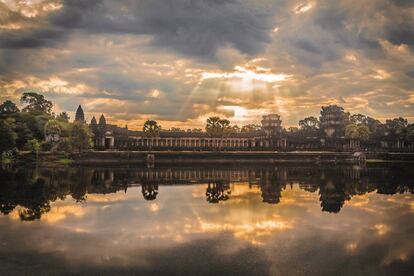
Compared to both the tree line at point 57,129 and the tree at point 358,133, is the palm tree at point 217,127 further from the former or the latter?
the tree at point 358,133

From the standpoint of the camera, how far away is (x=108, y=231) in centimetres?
1984

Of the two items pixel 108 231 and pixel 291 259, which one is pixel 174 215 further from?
pixel 291 259

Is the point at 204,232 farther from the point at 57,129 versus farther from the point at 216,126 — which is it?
the point at 216,126

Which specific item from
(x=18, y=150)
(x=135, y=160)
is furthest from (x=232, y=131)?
(x=18, y=150)

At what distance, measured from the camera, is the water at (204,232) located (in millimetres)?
14828

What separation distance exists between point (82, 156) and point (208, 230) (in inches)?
2333

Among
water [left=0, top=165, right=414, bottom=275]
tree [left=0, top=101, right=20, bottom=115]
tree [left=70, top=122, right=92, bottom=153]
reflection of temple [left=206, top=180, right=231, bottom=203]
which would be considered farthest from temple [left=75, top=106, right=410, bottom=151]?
water [left=0, top=165, right=414, bottom=275]

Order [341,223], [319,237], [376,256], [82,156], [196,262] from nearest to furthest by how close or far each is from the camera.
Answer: [196,262] < [376,256] < [319,237] < [341,223] < [82,156]

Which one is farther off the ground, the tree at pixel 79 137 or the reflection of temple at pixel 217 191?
the tree at pixel 79 137

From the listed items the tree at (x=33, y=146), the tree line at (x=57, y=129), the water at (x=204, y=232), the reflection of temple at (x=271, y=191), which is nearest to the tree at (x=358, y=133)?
the tree line at (x=57, y=129)

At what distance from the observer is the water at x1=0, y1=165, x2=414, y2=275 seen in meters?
14.8

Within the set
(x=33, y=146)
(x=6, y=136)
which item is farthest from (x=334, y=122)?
(x=6, y=136)

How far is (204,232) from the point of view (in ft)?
64.8

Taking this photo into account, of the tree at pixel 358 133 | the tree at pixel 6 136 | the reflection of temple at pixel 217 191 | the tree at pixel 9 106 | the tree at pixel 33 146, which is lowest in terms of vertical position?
the reflection of temple at pixel 217 191
